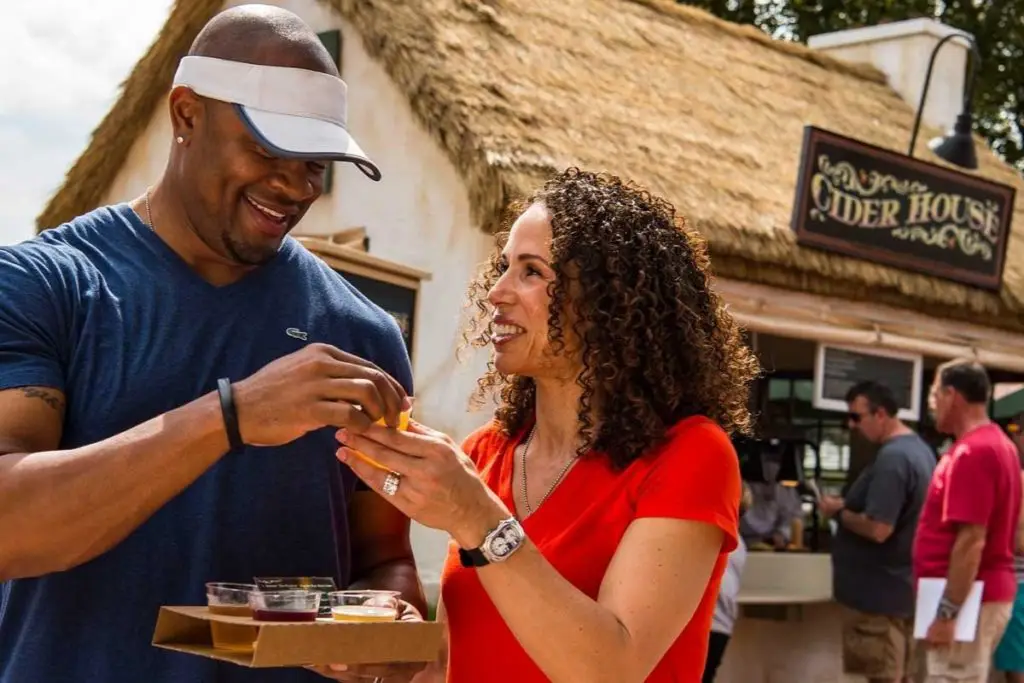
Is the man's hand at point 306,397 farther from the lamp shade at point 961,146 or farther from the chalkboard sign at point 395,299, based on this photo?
the lamp shade at point 961,146

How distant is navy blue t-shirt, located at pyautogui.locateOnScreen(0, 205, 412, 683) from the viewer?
223 cm

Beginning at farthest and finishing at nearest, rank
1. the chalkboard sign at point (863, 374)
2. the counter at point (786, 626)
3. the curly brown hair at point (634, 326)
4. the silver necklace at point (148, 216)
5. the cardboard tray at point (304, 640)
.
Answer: the counter at point (786, 626), the chalkboard sign at point (863, 374), the curly brown hair at point (634, 326), the silver necklace at point (148, 216), the cardboard tray at point (304, 640)

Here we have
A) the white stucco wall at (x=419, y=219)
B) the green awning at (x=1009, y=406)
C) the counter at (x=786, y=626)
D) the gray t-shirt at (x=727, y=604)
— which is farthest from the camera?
the green awning at (x=1009, y=406)

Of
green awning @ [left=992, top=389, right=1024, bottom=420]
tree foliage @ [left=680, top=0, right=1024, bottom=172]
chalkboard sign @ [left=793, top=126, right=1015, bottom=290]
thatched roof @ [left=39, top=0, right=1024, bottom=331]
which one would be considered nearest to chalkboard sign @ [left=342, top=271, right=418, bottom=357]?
thatched roof @ [left=39, top=0, right=1024, bottom=331]

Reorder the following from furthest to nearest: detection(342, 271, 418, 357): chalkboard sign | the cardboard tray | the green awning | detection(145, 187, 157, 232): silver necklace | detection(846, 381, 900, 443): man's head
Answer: the green awning
detection(846, 381, 900, 443): man's head
detection(342, 271, 418, 357): chalkboard sign
detection(145, 187, 157, 232): silver necklace
the cardboard tray

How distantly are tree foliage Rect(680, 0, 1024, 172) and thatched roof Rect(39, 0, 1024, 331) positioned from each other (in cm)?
836

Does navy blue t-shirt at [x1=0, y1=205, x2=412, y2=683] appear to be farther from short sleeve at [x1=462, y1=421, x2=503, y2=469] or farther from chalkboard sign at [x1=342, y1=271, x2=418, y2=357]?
chalkboard sign at [x1=342, y1=271, x2=418, y2=357]

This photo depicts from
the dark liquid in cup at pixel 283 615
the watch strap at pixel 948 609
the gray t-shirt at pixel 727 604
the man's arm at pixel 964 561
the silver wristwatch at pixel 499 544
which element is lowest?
the gray t-shirt at pixel 727 604

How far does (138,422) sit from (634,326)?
866mm

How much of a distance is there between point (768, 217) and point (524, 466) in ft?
18.2

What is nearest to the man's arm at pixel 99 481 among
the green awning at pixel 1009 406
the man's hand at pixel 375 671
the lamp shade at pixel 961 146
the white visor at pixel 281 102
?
the man's hand at pixel 375 671

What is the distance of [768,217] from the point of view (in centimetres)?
799

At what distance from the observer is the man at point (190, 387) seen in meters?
2.03

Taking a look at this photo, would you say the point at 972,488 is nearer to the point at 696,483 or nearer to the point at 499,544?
the point at 696,483
